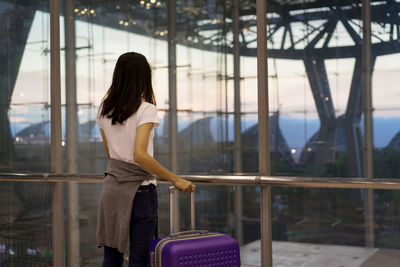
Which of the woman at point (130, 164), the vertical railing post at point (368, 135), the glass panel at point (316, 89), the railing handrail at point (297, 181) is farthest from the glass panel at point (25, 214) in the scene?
the vertical railing post at point (368, 135)

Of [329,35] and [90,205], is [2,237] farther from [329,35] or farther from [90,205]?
[329,35]

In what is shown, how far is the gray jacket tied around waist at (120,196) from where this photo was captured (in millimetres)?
2047

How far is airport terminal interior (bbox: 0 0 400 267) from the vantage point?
1241 centimetres

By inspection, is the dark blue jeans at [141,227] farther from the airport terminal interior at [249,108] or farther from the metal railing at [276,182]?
the airport terminal interior at [249,108]

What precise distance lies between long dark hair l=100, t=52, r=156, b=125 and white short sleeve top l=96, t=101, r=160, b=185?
2 cm

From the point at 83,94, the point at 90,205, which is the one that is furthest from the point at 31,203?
the point at 83,94

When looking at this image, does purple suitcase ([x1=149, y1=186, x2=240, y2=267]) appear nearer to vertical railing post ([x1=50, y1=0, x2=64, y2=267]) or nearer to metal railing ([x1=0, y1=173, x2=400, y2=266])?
metal railing ([x1=0, y1=173, x2=400, y2=266])

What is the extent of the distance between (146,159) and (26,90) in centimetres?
872

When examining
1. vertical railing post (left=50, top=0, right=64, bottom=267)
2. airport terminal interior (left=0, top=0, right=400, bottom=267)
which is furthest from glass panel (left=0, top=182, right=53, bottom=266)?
airport terminal interior (left=0, top=0, right=400, bottom=267)

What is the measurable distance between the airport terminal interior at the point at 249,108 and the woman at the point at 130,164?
8830 millimetres

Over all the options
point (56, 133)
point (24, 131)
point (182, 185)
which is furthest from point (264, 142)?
point (24, 131)

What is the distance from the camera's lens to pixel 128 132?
80.6 inches

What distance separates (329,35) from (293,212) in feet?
16.8

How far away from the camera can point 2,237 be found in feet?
17.2
